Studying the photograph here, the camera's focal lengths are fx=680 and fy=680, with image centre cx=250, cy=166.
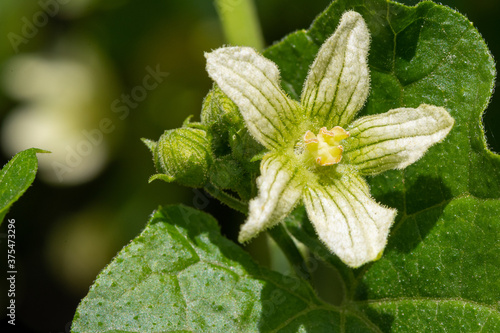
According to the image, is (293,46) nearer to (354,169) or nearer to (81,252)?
(354,169)

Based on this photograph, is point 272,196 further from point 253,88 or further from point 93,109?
point 93,109

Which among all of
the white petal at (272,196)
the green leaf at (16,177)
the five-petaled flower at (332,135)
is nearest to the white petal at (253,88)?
the five-petaled flower at (332,135)

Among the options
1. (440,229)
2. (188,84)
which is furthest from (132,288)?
(188,84)

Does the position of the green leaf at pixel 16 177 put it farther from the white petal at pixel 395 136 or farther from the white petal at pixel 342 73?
the white petal at pixel 395 136

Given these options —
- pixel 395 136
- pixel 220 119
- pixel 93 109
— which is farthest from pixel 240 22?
pixel 395 136

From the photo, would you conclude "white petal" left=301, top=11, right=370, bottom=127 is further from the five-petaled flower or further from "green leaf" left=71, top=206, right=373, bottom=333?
"green leaf" left=71, top=206, right=373, bottom=333

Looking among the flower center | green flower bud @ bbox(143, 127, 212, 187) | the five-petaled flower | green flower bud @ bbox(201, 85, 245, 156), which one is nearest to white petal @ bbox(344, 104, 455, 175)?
the five-petaled flower
